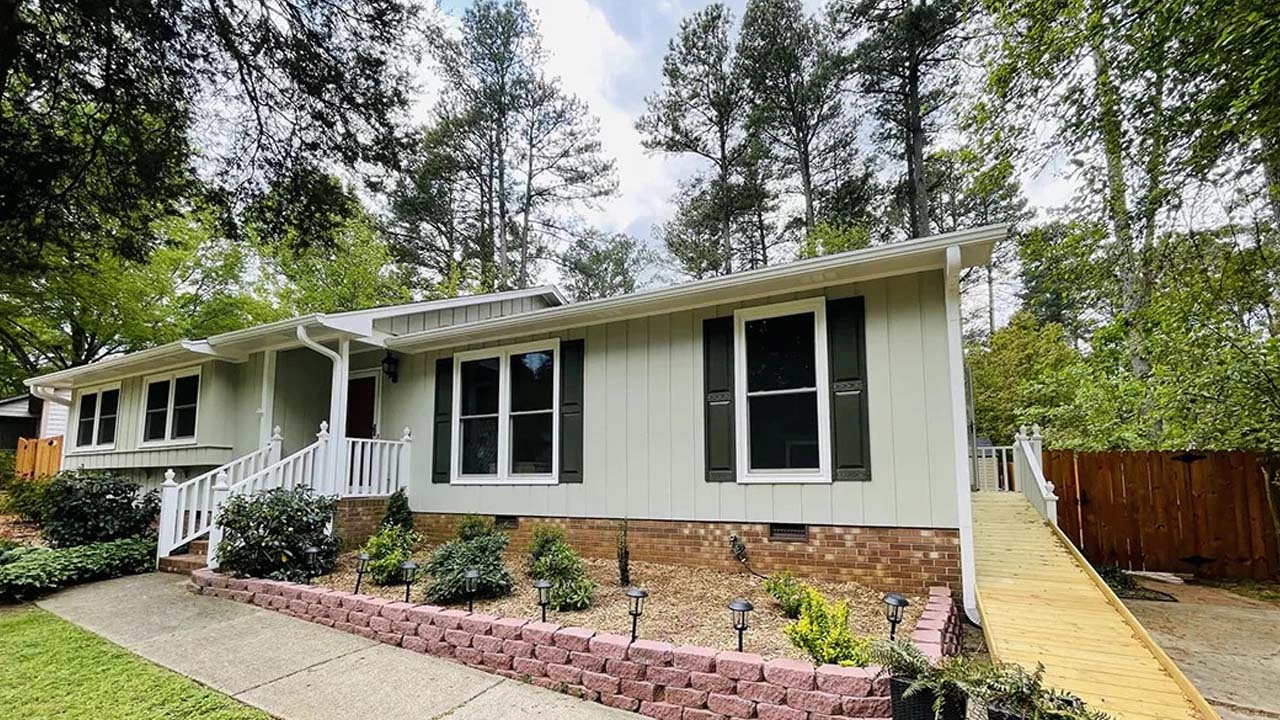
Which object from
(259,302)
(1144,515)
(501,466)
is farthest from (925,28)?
(259,302)

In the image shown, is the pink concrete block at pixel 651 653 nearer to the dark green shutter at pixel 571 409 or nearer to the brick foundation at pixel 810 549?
the brick foundation at pixel 810 549

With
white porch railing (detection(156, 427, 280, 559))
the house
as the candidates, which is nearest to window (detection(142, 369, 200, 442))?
the house

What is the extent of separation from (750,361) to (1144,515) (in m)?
6.03

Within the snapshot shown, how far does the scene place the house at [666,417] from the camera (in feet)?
16.8

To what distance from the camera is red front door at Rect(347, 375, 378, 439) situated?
921 cm

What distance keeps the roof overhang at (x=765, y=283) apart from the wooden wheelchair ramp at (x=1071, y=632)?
8.74 feet

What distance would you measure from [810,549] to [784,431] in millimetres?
1075

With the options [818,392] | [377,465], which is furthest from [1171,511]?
[377,465]

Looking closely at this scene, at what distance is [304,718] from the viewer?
3533 millimetres

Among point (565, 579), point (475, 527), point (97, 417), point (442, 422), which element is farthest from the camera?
point (97, 417)

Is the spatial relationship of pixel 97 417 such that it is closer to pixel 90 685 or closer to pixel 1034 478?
pixel 90 685

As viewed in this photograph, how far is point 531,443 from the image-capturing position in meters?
7.32

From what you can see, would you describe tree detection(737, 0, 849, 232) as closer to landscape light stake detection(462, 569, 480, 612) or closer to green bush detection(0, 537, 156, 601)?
landscape light stake detection(462, 569, 480, 612)

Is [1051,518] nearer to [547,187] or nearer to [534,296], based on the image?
[534,296]
